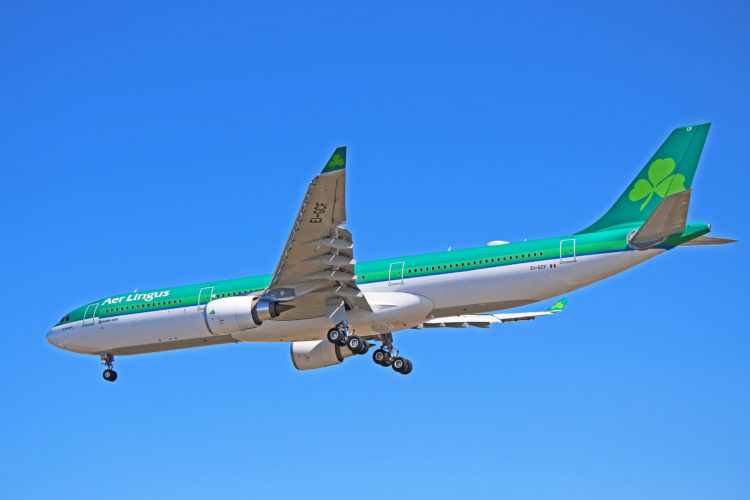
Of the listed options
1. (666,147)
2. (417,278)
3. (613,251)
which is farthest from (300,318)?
(666,147)

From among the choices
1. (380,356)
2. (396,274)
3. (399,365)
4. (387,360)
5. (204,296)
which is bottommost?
(399,365)

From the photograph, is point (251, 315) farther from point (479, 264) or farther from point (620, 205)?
point (620, 205)

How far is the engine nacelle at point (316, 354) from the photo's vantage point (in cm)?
3538

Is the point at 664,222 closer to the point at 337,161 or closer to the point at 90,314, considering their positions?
the point at 337,161

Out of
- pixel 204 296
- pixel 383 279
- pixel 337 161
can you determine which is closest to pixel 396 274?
pixel 383 279

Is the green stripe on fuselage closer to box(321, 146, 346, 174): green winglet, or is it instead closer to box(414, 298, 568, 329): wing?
box(414, 298, 568, 329): wing

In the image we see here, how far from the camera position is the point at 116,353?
34.9 meters

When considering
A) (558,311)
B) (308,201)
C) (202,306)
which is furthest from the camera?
(558,311)

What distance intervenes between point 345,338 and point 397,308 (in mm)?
2047

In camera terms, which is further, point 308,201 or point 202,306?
point 202,306

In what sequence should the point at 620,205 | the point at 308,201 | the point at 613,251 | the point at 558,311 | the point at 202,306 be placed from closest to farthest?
1. the point at 308,201
2. the point at 613,251
3. the point at 620,205
4. the point at 202,306
5. the point at 558,311

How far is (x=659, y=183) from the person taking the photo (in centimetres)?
3062

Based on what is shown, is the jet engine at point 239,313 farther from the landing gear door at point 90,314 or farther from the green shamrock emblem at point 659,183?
the green shamrock emblem at point 659,183

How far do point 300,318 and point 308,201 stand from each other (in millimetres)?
6304
